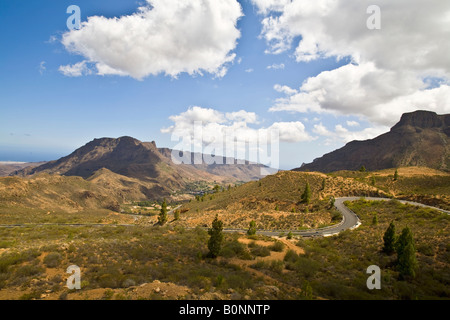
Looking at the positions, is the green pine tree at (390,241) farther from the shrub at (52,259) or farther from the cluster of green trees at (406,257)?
the shrub at (52,259)

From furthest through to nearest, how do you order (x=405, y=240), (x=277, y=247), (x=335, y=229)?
(x=335, y=229) → (x=277, y=247) → (x=405, y=240)

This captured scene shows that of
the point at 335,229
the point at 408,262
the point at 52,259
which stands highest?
the point at 408,262

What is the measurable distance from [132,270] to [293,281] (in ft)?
39.8

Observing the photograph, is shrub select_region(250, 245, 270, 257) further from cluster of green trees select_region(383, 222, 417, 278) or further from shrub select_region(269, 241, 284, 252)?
cluster of green trees select_region(383, 222, 417, 278)

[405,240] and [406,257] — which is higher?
[405,240]

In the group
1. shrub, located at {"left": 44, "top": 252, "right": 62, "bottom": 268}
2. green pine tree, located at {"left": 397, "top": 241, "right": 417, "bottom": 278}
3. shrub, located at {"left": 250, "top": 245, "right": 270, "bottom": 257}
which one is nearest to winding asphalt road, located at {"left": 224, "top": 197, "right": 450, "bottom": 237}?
shrub, located at {"left": 250, "top": 245, "right": 270, "bottom": 257}

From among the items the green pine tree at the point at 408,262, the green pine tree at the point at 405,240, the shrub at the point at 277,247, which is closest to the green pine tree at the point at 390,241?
the green pine tree at the point at 405,240

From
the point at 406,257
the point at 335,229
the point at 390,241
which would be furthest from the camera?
the point at 335,229

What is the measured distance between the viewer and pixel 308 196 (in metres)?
56.0

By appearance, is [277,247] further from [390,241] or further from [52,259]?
[52,259]

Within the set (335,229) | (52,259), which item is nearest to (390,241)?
(335,229)
